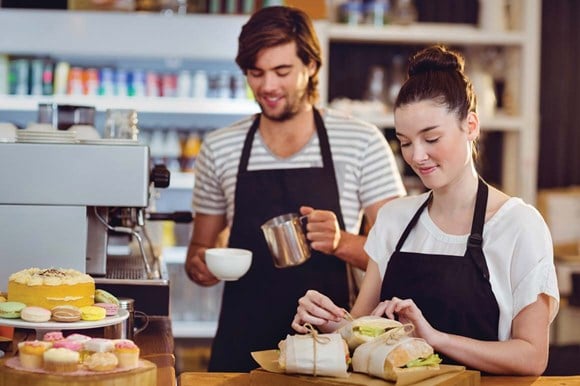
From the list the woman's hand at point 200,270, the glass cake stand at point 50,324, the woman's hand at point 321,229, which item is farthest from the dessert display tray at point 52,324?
the woman's hand at point 200,270

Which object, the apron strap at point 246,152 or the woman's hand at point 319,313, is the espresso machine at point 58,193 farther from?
the apron strap at point 246,152

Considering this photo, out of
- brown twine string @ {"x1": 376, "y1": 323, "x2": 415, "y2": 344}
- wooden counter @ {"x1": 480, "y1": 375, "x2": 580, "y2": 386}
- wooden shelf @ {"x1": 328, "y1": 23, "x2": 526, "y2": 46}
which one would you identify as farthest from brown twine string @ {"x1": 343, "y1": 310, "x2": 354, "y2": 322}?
wooden shelf @ {"x1": 328, "y1": 23, "x2": 526, "y2": 46}

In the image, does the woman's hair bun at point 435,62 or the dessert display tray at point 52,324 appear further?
the woman's hair bun at point 435,62

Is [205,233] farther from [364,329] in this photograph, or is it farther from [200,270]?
[364,329]

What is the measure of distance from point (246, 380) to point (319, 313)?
21cm

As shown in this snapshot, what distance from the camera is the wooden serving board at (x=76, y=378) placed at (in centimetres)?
161

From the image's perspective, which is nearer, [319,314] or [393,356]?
[393,356]

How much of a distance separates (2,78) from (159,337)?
2.86 metres

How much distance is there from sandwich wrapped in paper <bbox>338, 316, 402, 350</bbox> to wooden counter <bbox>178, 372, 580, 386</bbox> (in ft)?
0.69

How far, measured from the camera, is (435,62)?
90.0 inches

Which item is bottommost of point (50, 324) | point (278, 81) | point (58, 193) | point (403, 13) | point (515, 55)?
point (50, 324)

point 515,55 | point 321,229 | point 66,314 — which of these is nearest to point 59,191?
point 66,314

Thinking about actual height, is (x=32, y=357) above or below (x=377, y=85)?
below

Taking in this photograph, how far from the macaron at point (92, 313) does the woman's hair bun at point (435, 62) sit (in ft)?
2.90
